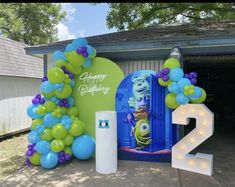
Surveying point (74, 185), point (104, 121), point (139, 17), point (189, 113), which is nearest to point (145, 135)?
point (104, 121)

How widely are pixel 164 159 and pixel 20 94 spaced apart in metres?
6.52

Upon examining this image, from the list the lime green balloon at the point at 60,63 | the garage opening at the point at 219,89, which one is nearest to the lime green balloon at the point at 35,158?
the lime green balloon at the point at 60,63

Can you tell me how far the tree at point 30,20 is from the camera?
20925 mm

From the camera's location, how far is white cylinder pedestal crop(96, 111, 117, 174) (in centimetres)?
504

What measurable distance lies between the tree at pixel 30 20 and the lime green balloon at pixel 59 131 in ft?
56.1

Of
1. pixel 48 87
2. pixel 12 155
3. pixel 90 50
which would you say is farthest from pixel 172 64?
pixel 12 155

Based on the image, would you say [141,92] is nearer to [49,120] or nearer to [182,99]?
[182,99]

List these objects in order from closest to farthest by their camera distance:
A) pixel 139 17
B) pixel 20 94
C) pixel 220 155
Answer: pixel 220 155
pixel 20 94
pixel 139 17

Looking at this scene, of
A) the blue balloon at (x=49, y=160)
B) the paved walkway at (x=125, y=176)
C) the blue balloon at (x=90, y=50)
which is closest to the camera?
the paved walkway at (x=125, y=176)

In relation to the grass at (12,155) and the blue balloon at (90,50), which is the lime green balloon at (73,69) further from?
the grass at (12,155)

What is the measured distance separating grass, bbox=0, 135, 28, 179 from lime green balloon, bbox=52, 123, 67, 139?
1130 mm

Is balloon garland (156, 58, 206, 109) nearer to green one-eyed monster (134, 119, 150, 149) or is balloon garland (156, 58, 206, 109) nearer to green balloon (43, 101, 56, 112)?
green one-eyed monster (134, 119, 150, 149)

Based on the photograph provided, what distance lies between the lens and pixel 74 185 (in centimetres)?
446

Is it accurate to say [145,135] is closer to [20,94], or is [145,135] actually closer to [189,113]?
[189,113]
